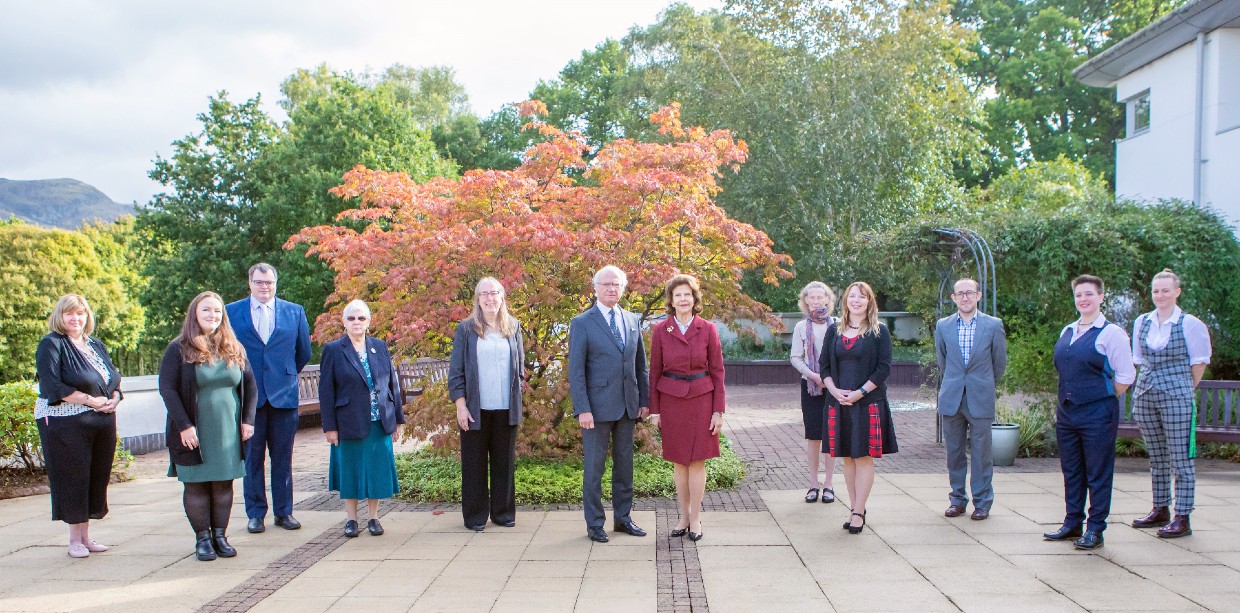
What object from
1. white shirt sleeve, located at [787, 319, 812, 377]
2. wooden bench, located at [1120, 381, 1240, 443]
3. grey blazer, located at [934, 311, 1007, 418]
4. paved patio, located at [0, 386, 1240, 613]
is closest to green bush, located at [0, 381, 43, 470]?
paved patio, located at [0, 386, 1240, 613]

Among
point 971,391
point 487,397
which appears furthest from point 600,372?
point 971,391

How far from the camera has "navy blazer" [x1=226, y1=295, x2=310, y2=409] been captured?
657 centimetres

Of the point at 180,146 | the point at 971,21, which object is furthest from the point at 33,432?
the point at 971,21

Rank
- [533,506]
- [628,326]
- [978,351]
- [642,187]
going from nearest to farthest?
[628,326] → [978,351] → [533,506] → [642,187]

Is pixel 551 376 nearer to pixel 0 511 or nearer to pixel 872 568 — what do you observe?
pixel 872 568

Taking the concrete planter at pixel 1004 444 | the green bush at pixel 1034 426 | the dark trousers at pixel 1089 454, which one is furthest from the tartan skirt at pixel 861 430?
the green bush at pixel 1034 426

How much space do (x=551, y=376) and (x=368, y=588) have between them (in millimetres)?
3391

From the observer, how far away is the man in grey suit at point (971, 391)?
6680 mm

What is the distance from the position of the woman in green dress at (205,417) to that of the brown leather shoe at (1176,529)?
5.92m

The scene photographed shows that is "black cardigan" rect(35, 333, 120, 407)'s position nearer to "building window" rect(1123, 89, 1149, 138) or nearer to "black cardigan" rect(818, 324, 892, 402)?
"black cardigan" rect(818, 324, 892, 402)

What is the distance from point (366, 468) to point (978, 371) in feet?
14.5

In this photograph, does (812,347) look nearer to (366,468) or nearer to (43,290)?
(366,468)

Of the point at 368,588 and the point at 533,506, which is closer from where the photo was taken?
the point at 368,588

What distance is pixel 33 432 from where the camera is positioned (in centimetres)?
824
